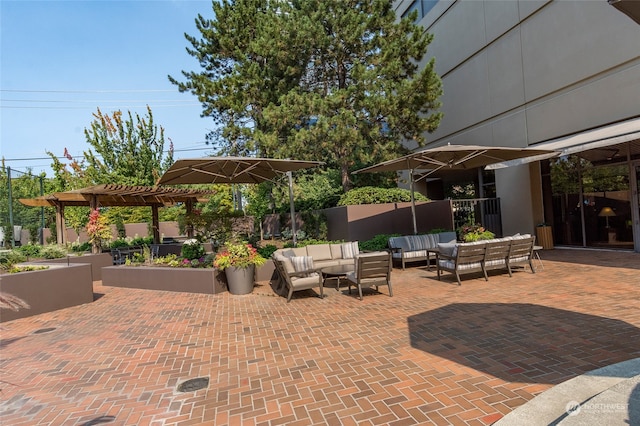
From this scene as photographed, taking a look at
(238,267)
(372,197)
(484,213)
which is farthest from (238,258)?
(484,213)

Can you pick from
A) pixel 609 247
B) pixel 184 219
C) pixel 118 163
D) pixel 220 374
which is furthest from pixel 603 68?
pixel 118 163

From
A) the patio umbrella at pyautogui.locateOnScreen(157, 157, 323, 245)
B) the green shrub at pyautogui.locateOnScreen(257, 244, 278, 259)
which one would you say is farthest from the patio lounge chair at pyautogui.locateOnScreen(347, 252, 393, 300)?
the green shrub at pyautogui.locateOnScreen(257, 244, 278, 259)

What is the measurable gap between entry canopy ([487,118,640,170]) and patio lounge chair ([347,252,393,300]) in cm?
607

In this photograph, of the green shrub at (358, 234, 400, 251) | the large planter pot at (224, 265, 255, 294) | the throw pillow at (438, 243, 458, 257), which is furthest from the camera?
the green shrub at (358, 234, 400, 251)

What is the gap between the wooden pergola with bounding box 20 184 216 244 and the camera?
38.4 ft

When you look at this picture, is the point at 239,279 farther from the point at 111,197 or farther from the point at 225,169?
the point at 111,197

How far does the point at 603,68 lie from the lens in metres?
9.45

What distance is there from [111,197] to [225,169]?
22.6 ft

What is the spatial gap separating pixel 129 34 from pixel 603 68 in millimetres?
14582

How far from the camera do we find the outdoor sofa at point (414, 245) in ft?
30.3

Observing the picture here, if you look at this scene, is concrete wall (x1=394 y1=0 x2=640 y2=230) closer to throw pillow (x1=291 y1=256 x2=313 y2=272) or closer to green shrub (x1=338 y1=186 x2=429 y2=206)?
green shrub (x1=338 y1=186 x2=429 y2=206)

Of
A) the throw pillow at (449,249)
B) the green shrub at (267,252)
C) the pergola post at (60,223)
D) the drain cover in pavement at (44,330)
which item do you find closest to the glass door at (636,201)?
the throw pillow at (449,249)

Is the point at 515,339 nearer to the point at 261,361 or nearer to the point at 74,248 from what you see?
the point at 261,361

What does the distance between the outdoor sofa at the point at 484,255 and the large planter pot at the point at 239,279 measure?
4.04 metres
